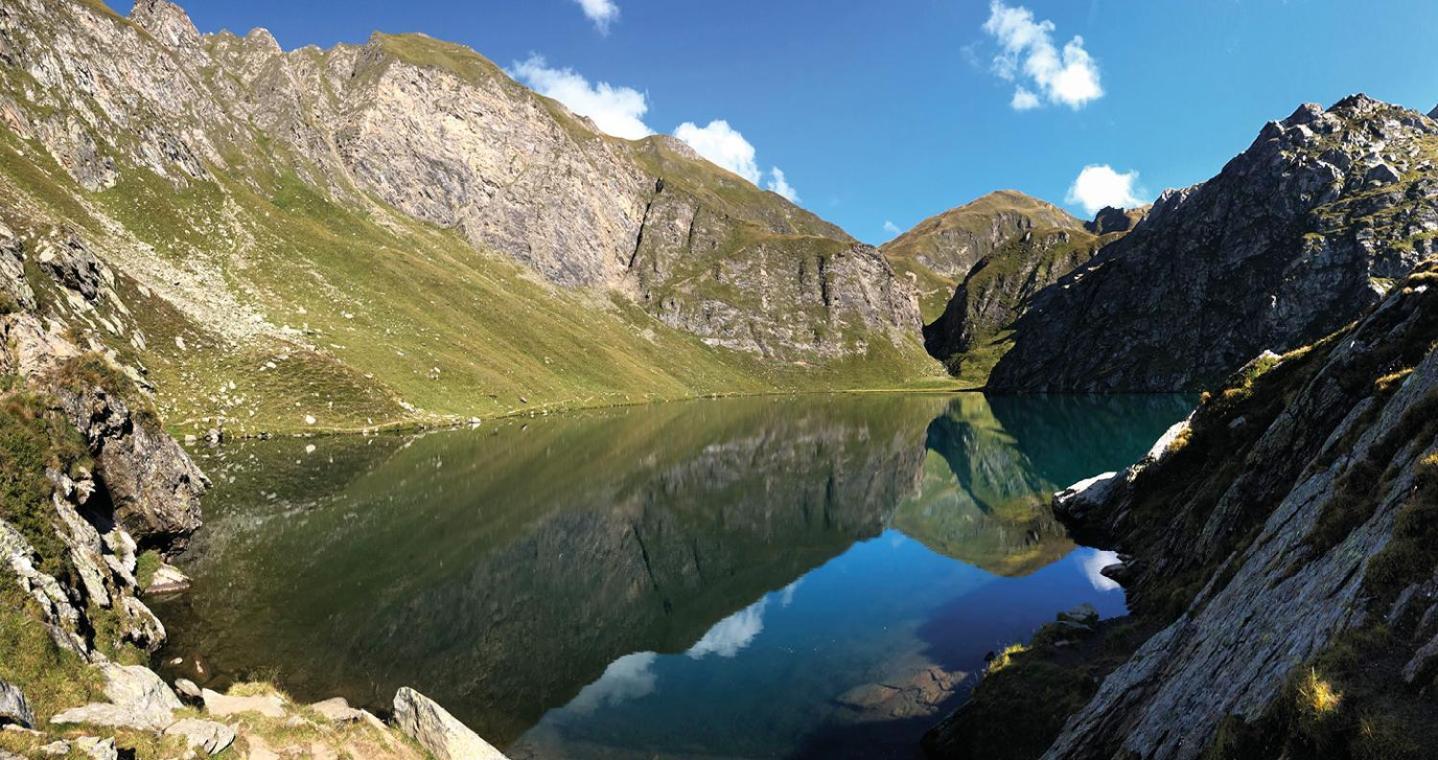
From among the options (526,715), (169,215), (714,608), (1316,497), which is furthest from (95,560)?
(169,215)

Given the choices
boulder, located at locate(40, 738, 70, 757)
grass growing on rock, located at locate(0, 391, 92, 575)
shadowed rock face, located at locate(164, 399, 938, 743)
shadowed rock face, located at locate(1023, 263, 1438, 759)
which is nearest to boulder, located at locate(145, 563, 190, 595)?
shadowed rock face, located at locate(164, 399, 938, 743)

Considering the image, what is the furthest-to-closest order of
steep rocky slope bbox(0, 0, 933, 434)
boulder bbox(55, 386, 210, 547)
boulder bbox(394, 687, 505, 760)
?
steep rocky slope bbox(0, 0, 933, 434) < boulder bbox(55, 386, 210, 547) < boulder bbox(394, 687, 505, 760)

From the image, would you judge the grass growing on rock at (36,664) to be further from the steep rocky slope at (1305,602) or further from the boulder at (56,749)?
the steep rocky slope at (1305,602)

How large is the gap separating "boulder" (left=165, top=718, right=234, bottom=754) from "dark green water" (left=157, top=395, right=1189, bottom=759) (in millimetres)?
8105

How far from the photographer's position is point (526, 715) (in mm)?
23234

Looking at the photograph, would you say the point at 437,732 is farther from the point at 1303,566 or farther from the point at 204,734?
the point at 1303,566

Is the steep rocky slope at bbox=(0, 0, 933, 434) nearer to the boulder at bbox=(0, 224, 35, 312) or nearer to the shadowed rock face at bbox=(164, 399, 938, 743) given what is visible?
the boulder at bbox=(0, 224, 35, 312)

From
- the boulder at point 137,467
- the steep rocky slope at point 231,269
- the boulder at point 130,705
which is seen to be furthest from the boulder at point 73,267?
the boulder at point 130,705

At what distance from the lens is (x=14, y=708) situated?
11922 mm

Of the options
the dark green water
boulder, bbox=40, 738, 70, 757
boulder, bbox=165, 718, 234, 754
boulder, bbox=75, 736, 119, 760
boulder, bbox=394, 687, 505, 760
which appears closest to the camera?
boulder, bbox=40, 738, 70, 757

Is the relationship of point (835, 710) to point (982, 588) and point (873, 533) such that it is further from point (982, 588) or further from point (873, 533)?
point (873, 533)

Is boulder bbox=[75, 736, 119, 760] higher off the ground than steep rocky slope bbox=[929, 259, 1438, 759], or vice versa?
steep rocky slope bbox=[929, 259, 1438, 759]

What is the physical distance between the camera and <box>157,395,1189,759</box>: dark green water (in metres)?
23.5

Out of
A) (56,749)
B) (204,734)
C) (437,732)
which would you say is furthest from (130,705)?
(437,732)
